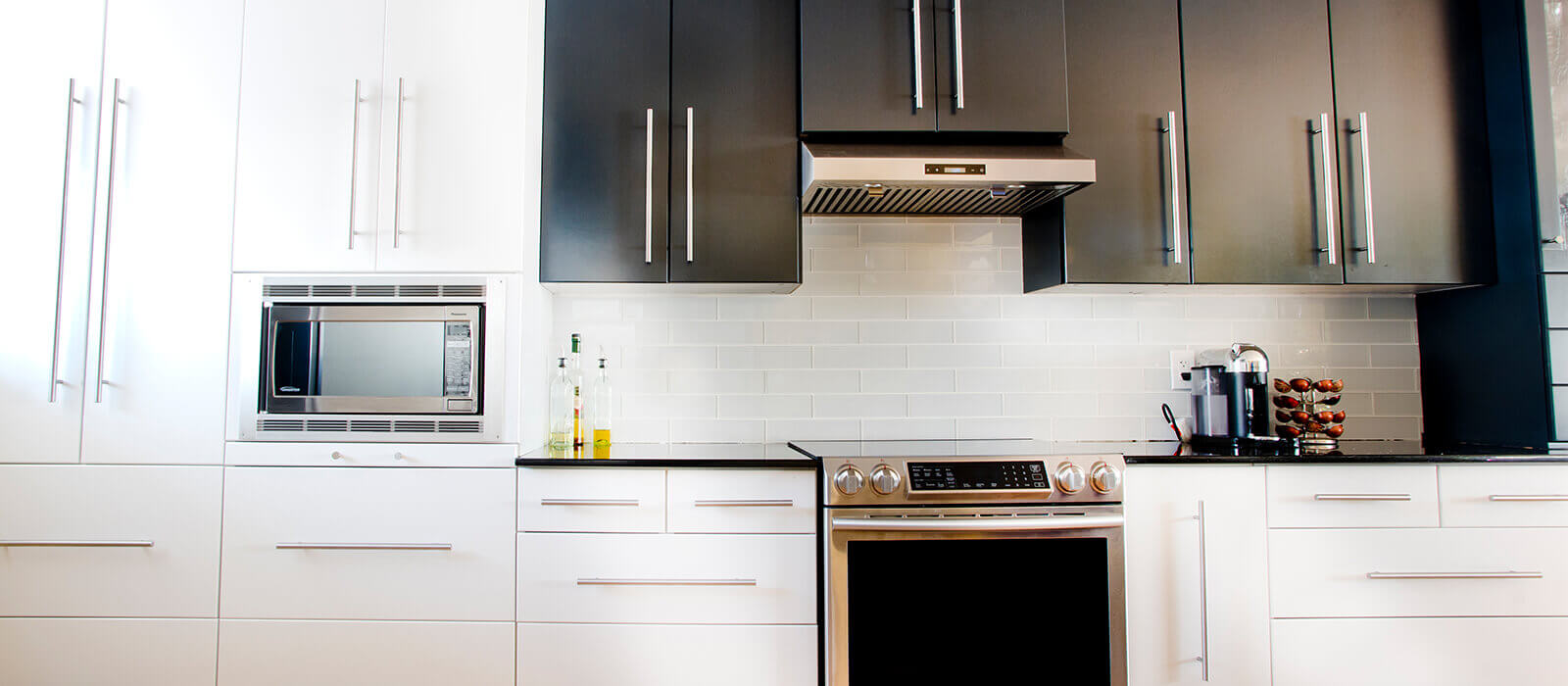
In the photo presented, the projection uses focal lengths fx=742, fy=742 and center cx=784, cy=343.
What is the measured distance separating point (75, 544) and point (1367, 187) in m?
3.80

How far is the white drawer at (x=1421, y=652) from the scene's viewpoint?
6.46 feet

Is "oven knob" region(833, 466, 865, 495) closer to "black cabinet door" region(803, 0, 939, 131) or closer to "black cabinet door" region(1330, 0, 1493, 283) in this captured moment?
"black cabinet door" region(803, 0, 939, 131)

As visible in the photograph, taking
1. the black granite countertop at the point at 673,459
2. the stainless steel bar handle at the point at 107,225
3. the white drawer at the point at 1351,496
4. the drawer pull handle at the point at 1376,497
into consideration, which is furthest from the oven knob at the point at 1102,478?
the stainless steel bar handle at the point at 107,225

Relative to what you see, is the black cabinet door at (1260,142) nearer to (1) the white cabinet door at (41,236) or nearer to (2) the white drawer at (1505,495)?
(2) the white drawer at (1505,495)

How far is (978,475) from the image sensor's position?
1.94 m

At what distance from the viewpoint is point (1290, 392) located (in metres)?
2.49

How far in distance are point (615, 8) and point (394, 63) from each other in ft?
2.12

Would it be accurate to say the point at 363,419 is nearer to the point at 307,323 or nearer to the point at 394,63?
the point at 307,323

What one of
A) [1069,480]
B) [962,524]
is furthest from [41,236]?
[1069,480]

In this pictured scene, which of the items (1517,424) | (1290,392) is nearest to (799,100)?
(1290,392)

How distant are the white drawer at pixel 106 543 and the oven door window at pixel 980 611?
1.73 m

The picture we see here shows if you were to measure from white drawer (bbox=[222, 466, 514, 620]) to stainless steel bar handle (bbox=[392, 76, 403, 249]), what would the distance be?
67 centimetres

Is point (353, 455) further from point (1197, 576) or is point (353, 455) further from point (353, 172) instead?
point (1197, 576)

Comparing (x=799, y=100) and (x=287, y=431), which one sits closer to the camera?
(x=287, y=431)
